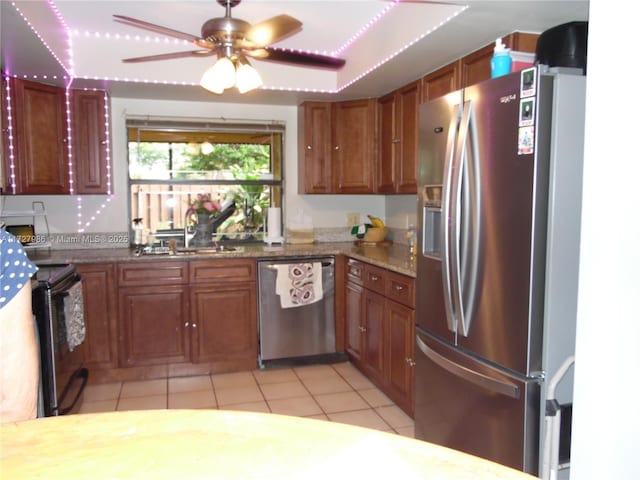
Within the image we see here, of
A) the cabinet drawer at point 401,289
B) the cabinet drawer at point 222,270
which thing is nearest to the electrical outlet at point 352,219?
the cabinet drawer at point 222,270

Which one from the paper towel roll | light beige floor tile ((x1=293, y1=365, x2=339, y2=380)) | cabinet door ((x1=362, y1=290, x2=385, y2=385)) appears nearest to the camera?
cabinet door ((x1=362, y1=290, x2=385, y2=385))

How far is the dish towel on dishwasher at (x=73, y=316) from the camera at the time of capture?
285 cm

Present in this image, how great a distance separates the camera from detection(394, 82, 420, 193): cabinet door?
139 inches

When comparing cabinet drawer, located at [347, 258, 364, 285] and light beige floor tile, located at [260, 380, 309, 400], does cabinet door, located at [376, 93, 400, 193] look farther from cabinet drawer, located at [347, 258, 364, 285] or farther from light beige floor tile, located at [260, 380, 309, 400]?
light beige floor tile, located at [260, 380, 309, 400]

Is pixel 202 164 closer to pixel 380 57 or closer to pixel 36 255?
pixel 36 255

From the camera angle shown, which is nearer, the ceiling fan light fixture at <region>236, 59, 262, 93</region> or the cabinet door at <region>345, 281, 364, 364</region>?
the ceiling fan light fixture at <region>236, 59, 262, 93</region>

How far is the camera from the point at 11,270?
119cm

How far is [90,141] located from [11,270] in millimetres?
2970

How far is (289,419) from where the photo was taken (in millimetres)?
1068

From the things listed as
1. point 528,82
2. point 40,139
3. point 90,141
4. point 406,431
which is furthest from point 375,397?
point 40,139

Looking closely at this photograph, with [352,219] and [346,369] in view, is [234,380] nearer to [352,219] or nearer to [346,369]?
[346,369]

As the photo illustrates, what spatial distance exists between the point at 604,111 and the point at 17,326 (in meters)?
1.51

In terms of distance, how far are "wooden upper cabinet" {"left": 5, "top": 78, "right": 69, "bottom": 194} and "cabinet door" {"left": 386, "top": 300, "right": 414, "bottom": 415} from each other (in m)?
2.62

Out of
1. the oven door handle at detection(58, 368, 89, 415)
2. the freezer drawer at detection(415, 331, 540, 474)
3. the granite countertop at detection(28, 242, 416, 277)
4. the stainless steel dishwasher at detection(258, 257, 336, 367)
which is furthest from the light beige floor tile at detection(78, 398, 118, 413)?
the freezer drawer at detection(415, 331, 540, 474)
